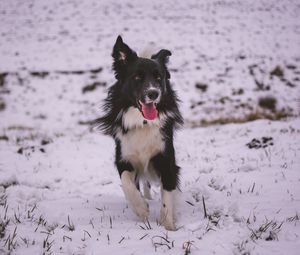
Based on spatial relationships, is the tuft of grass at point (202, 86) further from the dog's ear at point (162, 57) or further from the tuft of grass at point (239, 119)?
the dog's ear at point (162, 57)

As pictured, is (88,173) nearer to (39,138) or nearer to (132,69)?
(132,69)

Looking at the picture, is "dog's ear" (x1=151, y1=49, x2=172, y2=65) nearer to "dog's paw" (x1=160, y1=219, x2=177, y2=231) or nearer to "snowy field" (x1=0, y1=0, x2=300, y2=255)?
"snowy field" (x1=0, y1=0, x2=300, y2=255)

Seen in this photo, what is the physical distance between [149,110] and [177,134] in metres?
5.53

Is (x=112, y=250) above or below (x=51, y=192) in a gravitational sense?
above

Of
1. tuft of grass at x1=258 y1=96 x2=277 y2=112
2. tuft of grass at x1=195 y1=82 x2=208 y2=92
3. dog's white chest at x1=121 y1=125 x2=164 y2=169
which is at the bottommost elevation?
tuft of grass at x1=195 y1=82 x2=208 y2=92

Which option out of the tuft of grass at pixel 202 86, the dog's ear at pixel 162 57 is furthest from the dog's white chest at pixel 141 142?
the tuft of grass at pixel 202 86

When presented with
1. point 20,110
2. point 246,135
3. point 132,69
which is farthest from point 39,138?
point 132,69

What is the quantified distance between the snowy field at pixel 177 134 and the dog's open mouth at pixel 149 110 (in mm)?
1154

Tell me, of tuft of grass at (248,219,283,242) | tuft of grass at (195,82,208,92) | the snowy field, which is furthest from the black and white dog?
tuft of grass at (195,82,208,92)

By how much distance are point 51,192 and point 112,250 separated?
2694mm

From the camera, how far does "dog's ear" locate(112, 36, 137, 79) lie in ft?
12.4

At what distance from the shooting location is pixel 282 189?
4.03 meters

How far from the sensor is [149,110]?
11.5 ft

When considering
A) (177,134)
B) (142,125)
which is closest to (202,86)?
(177,134)
